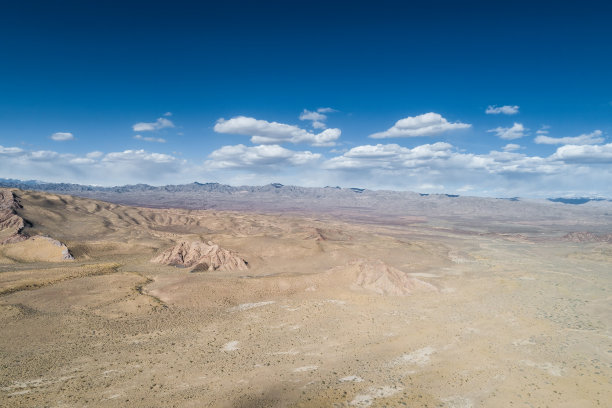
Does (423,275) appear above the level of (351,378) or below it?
below

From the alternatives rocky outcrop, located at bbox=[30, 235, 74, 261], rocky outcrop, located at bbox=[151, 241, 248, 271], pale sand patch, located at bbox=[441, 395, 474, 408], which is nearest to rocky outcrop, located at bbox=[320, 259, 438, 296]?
rocky outcrop, located at bbox=[151, 241, 248, 271]

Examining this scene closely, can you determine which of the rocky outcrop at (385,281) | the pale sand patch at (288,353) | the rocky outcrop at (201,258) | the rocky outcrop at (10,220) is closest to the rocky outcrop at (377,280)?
the rocky outcrop at (385,281)

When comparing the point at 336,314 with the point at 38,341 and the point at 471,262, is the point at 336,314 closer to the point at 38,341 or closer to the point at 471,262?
the point at 38,341

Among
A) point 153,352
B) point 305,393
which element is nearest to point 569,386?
point 305,393

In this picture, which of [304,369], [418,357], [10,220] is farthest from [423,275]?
[10,220]

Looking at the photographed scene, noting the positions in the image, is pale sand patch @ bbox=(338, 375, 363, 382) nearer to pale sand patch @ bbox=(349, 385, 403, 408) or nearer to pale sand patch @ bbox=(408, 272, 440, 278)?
pale sand patch @ bbox=(349, 385, 403, 408)

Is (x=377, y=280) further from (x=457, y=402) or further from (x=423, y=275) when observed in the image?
(x=457, y=402)

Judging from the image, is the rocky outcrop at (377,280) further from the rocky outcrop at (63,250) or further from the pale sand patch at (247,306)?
the rocky outcrop at (63,250)
